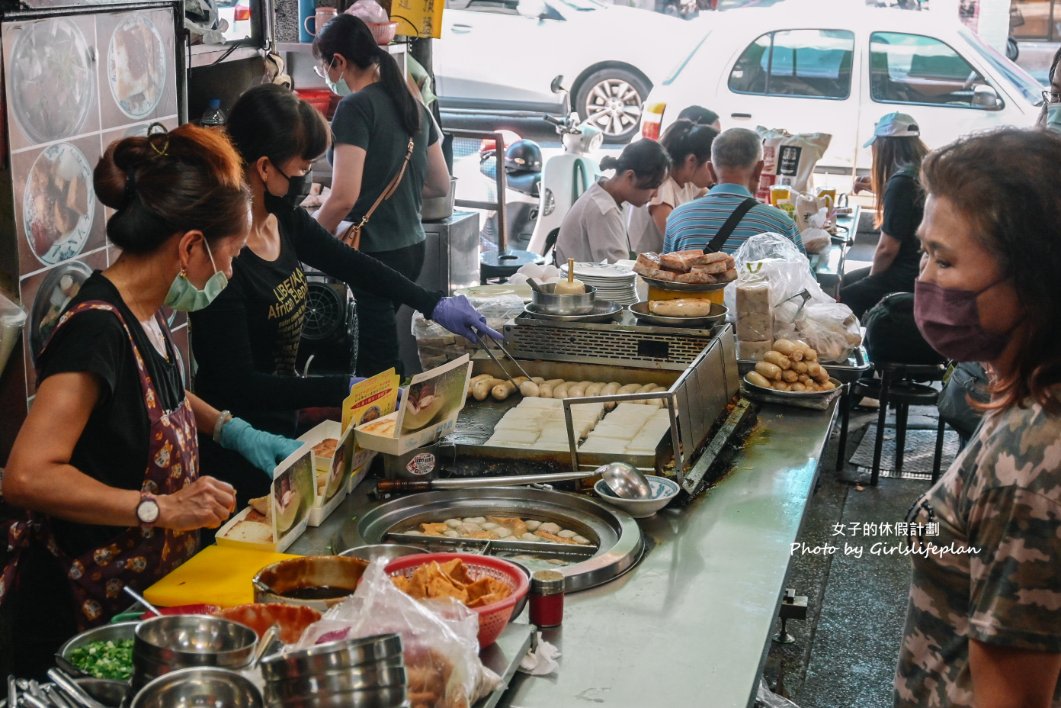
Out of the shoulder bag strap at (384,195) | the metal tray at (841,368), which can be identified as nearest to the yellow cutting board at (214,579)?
the metal tray at (841,368)

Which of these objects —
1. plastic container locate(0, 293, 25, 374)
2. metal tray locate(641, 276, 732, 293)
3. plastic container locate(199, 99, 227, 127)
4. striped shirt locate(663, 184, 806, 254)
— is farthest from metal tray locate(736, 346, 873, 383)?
plastic container locate(0, 293, 25, 374)

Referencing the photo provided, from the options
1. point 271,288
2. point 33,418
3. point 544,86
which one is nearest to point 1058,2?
point 544,86

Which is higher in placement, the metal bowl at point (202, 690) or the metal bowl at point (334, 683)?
the metal bowl at point (334, 683)

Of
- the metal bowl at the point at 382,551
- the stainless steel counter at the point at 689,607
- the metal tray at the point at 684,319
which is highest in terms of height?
the metal tray at the point at 684,319

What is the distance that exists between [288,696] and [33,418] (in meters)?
1.05

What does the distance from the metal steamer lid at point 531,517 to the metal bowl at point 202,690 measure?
99cm

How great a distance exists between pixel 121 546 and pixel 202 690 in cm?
100

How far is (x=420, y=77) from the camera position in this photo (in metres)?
6.45

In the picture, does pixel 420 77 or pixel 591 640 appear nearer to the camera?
pixel 591 640

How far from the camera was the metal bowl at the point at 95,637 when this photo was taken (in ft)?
6.17

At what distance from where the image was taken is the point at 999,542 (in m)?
1.66

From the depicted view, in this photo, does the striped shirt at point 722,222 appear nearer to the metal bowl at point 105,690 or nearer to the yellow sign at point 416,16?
the yellow sign at point 416,16

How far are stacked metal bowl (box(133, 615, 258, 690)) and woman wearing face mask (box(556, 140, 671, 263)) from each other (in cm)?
423

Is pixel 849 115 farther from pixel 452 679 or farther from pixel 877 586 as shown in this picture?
pixel 452 679
